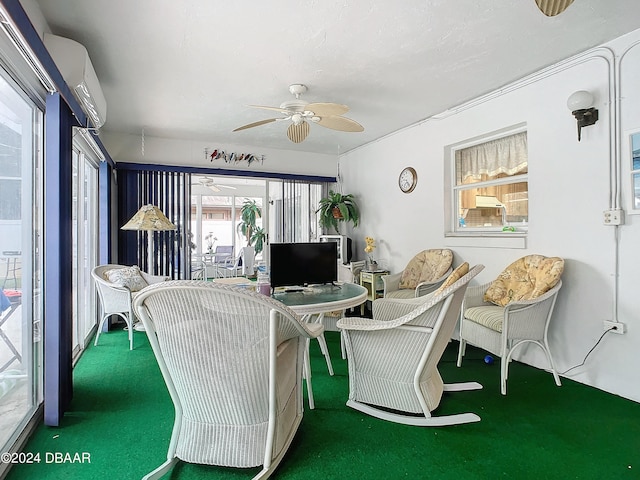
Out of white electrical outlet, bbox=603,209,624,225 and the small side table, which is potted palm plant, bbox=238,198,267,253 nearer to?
the small side table

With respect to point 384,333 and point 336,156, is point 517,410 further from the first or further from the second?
point 336,156

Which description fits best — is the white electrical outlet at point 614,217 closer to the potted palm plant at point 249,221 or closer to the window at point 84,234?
the window at point 84,234

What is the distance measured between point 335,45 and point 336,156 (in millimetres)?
3463

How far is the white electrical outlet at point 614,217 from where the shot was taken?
243 cm

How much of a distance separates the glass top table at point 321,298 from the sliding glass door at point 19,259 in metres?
1.46

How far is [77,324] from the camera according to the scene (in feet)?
11.3

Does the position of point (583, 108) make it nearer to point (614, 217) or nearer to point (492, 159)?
point (614, 217)

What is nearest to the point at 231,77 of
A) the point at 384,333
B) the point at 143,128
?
the point at 143,128

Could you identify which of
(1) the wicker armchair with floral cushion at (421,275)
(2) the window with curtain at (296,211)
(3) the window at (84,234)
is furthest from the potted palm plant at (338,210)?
(3) the window at (84,234)

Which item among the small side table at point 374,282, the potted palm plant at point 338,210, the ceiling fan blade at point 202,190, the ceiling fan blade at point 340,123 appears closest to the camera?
the ceiling fan blade at point 340,123

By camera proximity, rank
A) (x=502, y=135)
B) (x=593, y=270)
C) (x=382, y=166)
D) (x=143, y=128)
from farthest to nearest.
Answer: (x=382, y=166)
(x=143, y=128)
(x=502, y=135)
(x=593, y=270)

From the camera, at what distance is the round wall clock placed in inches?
172

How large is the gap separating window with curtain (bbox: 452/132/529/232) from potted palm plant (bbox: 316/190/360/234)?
1.65m

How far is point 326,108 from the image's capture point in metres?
2.79
